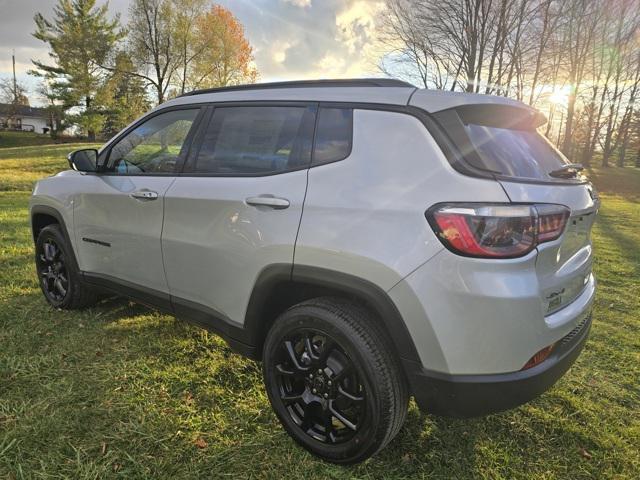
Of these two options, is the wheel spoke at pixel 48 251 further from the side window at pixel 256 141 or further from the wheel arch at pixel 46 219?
the side window at pixel 256 141

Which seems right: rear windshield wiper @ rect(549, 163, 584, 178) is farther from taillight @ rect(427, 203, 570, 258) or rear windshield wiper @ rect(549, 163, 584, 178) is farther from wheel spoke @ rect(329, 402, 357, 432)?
wheel spoke @ rect(329, 402, 357, 432)

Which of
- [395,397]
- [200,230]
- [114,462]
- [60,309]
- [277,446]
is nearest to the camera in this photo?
[395,397]

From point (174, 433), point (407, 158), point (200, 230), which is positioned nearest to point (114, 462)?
point (174, 433)

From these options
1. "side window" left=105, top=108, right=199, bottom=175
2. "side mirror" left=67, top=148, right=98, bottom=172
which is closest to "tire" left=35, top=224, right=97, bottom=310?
"side mirror" left=67, top=148, right=98, bottom=172

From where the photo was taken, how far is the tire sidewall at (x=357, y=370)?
1.97 metres

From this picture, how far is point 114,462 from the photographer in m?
2.19

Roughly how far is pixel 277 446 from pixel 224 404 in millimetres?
501

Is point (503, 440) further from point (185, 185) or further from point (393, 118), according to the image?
point (185, 185)

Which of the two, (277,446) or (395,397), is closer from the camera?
(395,397)

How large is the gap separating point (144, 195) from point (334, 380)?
5.73 feet

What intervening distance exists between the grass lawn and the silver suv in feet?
1.11

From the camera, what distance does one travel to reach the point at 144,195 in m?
2.90

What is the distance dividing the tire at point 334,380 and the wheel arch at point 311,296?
0.09 metres

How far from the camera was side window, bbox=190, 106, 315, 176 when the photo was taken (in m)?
2.33
